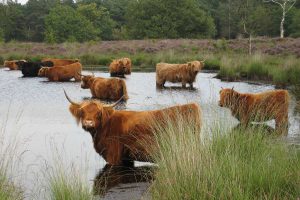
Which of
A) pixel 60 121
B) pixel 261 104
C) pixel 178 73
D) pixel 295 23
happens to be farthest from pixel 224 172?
pixel 295 23

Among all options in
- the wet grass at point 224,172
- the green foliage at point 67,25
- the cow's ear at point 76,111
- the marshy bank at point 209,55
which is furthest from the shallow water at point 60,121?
the green foliage at point 67,25

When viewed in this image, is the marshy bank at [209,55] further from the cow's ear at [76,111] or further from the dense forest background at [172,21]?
the dense forest background at [172,21]

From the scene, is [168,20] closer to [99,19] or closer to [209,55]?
[99,19]

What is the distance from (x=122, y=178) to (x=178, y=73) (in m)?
9.36

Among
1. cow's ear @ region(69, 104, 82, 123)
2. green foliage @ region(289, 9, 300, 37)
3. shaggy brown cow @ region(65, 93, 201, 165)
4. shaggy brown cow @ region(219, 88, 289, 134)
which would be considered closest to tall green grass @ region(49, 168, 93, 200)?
shaggy brown cow @ region(65, 93, 201, 165)

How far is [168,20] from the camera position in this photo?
4741 cm

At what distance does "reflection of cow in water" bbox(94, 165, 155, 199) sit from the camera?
517 cm

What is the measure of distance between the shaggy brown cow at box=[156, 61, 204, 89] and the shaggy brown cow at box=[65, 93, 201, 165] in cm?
853

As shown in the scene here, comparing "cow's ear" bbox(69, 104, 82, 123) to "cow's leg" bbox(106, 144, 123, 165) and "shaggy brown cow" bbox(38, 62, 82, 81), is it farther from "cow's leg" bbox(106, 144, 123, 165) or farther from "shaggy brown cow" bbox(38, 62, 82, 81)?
"shaggy brown cow" bbox(38, 62, 82, 81)

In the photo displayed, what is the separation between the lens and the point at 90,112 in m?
5.73

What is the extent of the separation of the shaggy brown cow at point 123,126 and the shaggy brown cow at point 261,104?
1.64 m

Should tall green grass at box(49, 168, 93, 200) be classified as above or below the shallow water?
above

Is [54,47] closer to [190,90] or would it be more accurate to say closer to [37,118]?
[190,90]

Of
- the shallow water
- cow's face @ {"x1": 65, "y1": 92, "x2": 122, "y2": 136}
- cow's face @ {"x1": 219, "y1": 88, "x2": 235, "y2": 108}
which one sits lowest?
the shallow water
